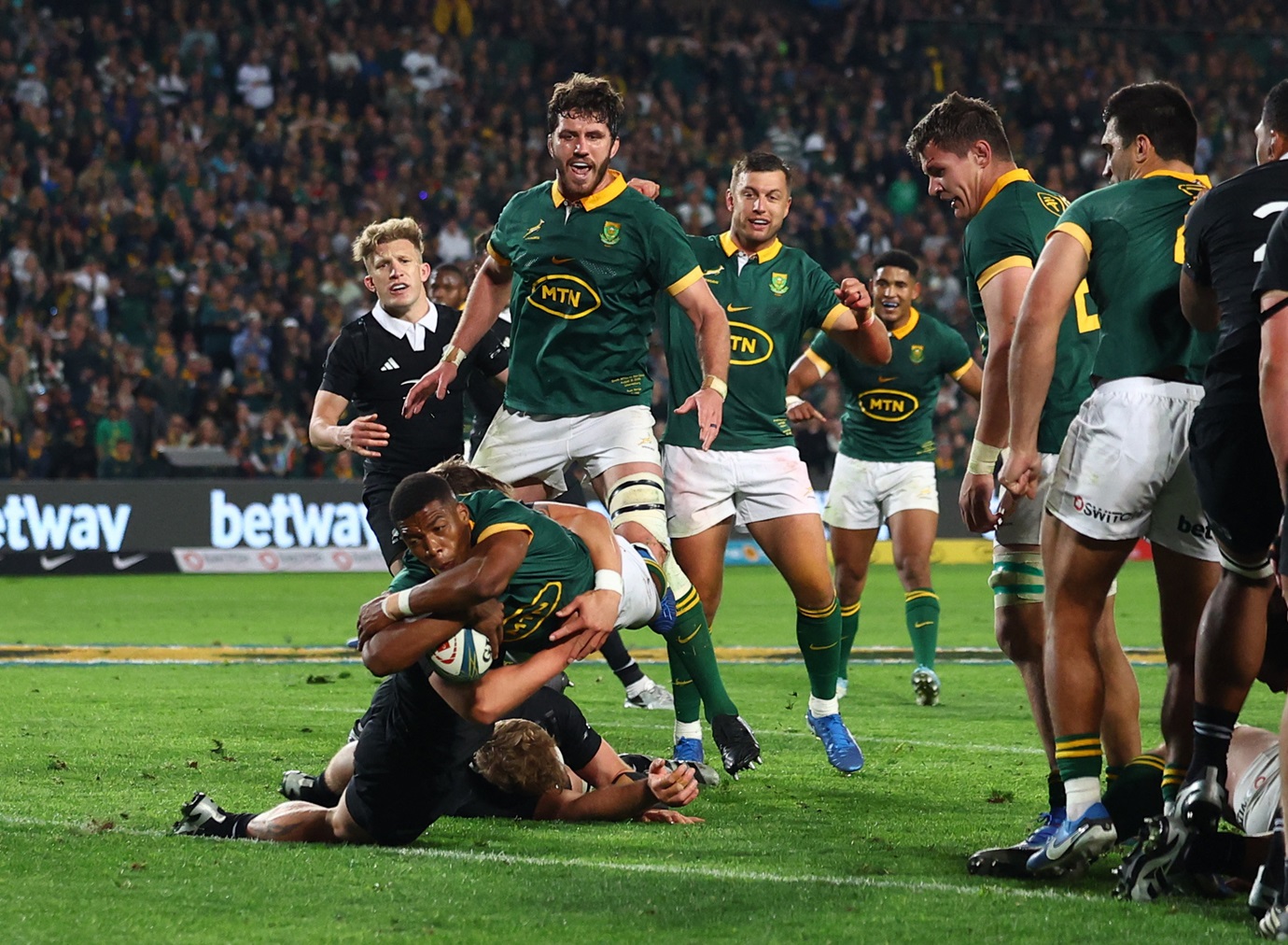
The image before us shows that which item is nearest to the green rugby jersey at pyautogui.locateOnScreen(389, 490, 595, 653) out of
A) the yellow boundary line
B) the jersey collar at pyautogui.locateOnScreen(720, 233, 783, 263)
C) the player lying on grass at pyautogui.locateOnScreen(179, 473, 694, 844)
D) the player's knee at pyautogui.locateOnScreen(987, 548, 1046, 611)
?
the player lying on grass at pyautogui.locateOnScreen(179, 473, 694, 844)

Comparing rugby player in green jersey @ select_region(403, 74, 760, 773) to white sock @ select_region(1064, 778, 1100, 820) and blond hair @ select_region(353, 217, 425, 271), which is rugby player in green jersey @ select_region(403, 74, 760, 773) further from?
white sock @ select_region(1064, 778, 1100, 820)

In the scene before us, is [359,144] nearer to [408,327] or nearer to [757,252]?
[408,327]

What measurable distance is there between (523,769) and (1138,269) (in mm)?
2598

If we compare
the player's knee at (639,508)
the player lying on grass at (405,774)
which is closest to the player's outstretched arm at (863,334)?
the player's knee at (639,508)

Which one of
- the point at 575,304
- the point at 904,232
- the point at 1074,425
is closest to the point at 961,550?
the point at 904,232

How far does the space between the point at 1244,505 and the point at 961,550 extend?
648 inches

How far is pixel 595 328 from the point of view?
6.95m

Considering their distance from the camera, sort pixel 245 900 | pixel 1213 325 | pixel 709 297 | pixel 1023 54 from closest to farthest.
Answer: pixel 245 900, pixel 1213 325, pixel 709 297, pixel 1023 54

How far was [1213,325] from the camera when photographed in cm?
490

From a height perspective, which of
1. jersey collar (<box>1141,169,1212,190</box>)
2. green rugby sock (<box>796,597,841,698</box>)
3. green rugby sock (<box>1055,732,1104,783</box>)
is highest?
jersey collar (<box>1141,169,1212,190</box>)

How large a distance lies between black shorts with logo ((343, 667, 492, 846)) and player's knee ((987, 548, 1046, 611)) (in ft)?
6.15

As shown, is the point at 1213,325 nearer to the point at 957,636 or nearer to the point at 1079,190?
the point at 957,636

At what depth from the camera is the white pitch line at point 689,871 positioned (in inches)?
184

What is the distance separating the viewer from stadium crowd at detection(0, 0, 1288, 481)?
20.1 meters
